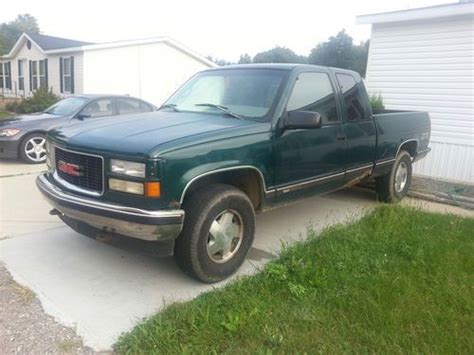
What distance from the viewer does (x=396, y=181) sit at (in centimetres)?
658

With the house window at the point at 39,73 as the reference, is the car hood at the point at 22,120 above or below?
below

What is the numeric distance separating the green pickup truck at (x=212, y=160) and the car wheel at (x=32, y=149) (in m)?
5.01

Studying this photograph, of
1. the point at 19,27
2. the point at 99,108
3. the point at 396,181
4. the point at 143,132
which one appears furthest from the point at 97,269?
the point at 19,27

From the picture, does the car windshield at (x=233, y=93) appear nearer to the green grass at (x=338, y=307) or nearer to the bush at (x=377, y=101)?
the green grass at (x=338, y=307)

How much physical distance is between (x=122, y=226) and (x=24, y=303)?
100cm

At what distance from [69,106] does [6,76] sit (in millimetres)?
22353

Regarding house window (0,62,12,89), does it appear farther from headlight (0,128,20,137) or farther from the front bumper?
the front bumper

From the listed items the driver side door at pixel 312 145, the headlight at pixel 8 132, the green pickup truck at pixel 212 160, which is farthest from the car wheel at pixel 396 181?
the headlight at pixel 8 132

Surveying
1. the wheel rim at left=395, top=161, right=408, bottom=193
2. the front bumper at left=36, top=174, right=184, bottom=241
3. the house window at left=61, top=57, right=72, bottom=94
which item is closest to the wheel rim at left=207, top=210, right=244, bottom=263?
the front bumper at left=36, top=174, right=184, bottom=241

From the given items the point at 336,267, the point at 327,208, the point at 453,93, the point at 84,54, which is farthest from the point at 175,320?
the point at 84,54

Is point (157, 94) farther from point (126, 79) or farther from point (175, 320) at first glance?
point (175, 320)

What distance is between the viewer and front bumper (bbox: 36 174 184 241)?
3.14 meters

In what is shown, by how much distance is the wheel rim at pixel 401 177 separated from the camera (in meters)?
6.55

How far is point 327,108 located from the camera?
192 inches
